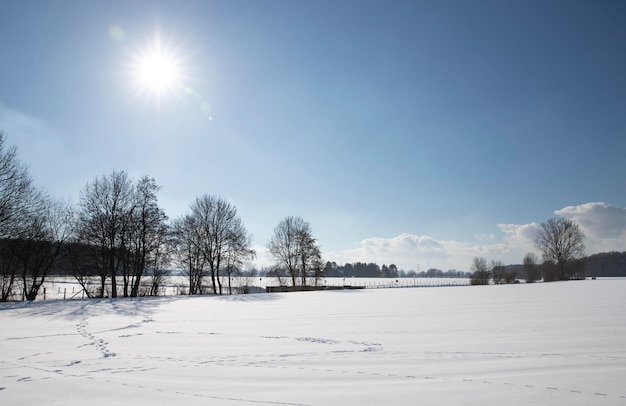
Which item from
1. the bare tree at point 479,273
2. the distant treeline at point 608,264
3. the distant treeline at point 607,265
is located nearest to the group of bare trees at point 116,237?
the bare tree at point 479,273

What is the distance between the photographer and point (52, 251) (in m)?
30.3

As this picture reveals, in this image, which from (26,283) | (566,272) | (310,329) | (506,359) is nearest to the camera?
(506,359)

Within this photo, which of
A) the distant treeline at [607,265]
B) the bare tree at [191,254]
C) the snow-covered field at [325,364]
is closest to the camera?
the snow-covered field at [325,364]

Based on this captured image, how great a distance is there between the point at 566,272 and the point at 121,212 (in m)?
81.8

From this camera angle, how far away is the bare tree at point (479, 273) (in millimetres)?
70981

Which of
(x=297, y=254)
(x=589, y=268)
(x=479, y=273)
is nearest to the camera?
(x=297, y=254)

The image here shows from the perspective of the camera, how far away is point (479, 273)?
243 feet

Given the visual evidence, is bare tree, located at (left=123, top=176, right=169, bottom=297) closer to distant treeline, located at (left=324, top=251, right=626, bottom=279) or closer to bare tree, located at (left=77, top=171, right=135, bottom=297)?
bare tree, located at (left=77, top=171, right=135, bottom=297)

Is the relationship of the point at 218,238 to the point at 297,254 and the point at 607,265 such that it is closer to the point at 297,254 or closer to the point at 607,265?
the point at 297,254

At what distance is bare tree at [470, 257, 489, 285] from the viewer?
233ft

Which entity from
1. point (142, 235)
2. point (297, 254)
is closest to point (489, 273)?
point (297, 254)

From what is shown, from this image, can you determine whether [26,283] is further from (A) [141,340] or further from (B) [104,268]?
(A) [141,340]

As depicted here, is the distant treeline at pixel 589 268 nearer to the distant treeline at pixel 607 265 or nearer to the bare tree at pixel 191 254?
the distant treeline at pixel 607 265

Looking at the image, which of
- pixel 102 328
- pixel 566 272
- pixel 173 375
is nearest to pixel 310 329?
pixel 173 375
